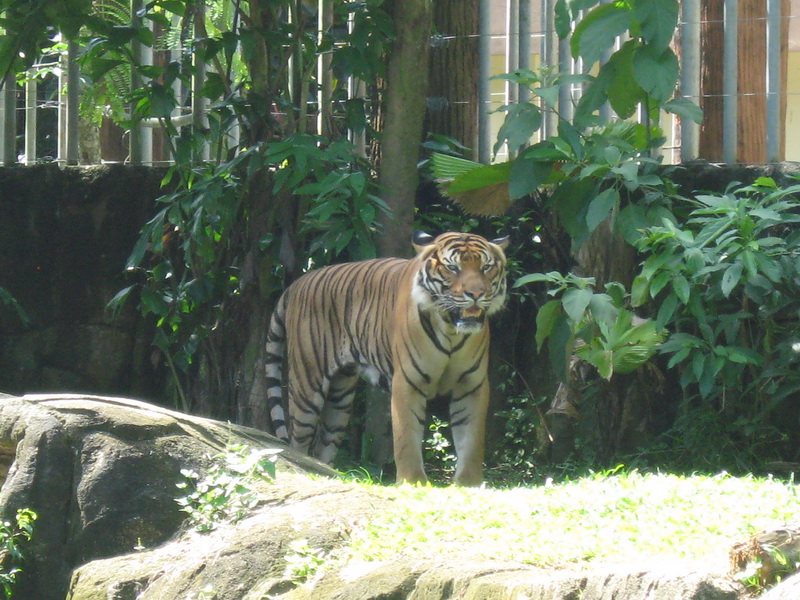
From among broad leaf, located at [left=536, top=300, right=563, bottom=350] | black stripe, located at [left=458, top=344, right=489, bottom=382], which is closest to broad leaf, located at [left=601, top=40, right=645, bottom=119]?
broad leaf, located at [left=536, top=300, right=563, bottom=350]

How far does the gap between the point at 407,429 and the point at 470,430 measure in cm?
36

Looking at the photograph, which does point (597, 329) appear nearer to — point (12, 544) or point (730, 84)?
point (730, 84)

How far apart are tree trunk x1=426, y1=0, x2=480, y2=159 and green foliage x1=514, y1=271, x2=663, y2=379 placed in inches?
76.2

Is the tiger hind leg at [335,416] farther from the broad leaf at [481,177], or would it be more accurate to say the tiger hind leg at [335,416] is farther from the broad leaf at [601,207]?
the broad leaf at [601,207]

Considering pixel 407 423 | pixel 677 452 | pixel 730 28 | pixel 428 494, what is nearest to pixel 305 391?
pixel 407 423

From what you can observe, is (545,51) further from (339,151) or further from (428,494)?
(428,494)

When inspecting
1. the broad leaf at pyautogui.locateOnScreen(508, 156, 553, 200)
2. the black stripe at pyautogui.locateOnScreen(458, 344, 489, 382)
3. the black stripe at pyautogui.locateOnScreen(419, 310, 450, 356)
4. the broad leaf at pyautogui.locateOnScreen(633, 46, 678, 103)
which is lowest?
the black stripe at pyautogui.locateOnScreen(458, 344, 489, 382)

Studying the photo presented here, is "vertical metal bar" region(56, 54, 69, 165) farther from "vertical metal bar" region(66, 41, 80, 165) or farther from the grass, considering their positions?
the grass

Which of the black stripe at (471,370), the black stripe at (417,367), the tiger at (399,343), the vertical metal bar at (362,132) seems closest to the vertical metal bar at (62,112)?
the vertical metal bar at (362,132)

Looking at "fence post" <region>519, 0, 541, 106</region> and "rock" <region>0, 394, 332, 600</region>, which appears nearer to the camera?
"rock" <region>0, 394, 332, 600</region>

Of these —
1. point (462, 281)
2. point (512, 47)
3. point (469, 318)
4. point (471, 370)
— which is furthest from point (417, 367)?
point (512, 47)

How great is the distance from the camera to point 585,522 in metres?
3.77

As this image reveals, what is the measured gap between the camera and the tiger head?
5984 millimetres

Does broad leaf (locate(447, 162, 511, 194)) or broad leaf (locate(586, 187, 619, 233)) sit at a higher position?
broad leaf (locate(447, 162, 511, 194))
